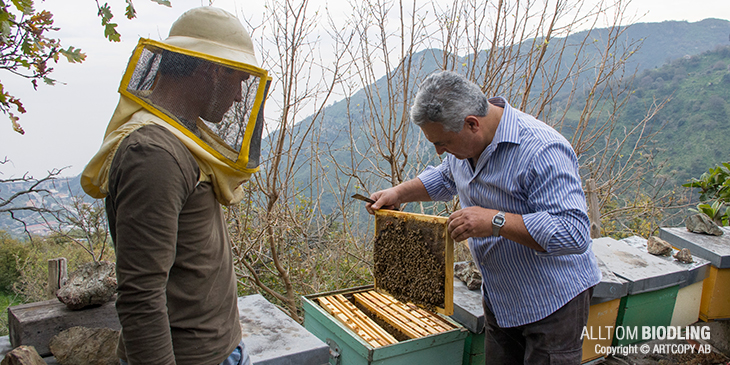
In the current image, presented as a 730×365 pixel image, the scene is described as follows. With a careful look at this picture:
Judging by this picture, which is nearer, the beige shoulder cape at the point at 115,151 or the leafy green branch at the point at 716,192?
the beige shoulder cape at the point at 115,151

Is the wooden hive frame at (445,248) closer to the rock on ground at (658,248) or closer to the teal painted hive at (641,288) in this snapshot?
the teal painted hive at (641,288)

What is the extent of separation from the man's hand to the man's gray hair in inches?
15.5

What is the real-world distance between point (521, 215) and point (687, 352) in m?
3.17

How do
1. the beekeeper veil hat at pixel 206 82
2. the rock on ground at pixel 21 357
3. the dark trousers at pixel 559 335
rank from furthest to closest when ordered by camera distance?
the dark trousers at pixel 559 335, the rock on ground at pixel 21 357, the beekeeper veil hat at pixel 206 82

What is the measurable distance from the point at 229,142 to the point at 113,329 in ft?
4.28

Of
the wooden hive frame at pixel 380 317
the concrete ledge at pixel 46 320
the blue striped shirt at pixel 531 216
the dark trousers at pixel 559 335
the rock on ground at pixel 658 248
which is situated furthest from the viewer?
the rock on ground at pixel 658 248

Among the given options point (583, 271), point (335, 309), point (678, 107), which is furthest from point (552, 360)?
point (678, 107)

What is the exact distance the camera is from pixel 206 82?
1.28 metres

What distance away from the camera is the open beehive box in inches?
90.0

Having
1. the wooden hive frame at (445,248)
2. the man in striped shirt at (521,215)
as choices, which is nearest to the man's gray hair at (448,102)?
the man in striped shirt at (521,215)

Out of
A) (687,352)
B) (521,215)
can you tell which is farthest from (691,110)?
(521,215)

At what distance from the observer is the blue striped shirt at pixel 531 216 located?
1788 mm

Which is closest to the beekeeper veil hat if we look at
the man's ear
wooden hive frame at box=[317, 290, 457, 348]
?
the man's ear

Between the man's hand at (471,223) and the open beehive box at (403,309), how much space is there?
0.63 feet
